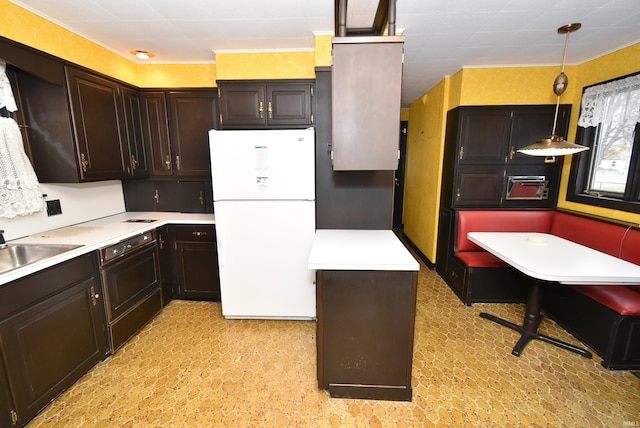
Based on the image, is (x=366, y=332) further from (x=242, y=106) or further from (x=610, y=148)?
(x=610, y=148)

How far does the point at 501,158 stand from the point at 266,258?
2.92 meters

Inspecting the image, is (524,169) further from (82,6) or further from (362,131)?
(82,6)

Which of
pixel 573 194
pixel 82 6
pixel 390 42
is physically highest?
pixel 82 6

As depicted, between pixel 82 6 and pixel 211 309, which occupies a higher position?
pixel 82 6

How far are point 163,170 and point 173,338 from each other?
1.78 meters

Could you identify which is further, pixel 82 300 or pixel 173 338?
pixel 173 338

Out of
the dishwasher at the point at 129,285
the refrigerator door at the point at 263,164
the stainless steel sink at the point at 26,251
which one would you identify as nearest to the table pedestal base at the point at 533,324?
the refrigerator door at the point at 263,164

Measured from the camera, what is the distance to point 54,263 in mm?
1650

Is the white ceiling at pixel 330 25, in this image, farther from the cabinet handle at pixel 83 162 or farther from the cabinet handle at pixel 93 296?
the cabinet handle at pixel 93 296

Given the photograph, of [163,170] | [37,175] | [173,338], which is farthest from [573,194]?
[37,175]

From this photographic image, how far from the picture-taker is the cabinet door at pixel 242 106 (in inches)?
102

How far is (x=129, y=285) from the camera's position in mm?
2264

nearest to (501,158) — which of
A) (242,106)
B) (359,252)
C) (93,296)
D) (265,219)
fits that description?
(359,252)

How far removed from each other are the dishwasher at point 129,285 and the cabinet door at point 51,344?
0.30 ft
